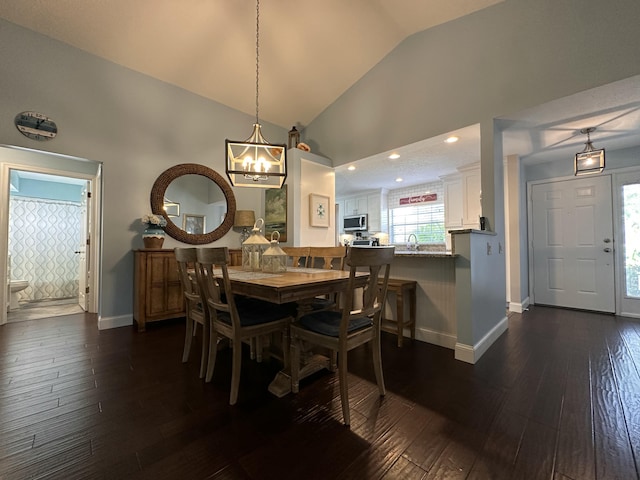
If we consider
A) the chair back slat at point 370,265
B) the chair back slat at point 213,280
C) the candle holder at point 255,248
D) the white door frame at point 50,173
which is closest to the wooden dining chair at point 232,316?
the chair back slat at point 213,280

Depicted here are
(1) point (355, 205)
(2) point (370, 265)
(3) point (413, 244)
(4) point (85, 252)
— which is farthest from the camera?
(1) point (355, 205)

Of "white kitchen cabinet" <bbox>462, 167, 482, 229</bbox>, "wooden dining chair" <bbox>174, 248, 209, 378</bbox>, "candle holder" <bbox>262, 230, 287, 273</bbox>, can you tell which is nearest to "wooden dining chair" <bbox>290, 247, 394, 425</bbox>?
"candle holder" <bbox>262, 230, 287, 273</bbox>

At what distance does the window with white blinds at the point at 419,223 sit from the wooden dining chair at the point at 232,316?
4616mm

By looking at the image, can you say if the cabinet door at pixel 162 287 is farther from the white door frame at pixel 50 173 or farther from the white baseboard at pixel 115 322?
the white door frame at pixel 50 173

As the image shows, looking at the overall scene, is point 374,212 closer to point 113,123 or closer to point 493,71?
point 493,71

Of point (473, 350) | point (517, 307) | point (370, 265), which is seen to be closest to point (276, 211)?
point (370, 265)

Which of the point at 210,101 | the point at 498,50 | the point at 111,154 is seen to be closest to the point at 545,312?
the point at 498,50

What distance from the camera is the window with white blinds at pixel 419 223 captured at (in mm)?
5660

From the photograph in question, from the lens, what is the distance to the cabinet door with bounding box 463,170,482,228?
4516 millimetres

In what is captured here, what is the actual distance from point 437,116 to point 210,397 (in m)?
3.51

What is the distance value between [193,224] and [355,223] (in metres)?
3.77

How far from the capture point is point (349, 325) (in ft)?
5.34

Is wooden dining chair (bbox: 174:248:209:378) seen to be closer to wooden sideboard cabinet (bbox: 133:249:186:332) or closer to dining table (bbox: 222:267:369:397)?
dining table (bbox: 222:267:369:397)

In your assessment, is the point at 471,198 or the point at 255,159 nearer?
the point at 255,159
